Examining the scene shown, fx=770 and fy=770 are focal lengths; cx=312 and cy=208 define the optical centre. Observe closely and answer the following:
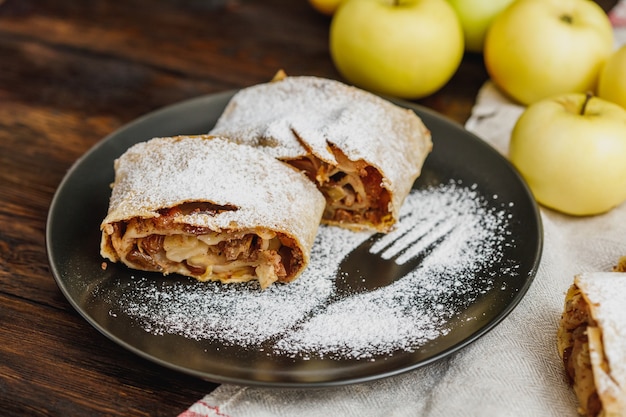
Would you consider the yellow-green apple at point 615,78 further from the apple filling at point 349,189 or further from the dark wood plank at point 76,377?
the dark wood plank at point 76,377

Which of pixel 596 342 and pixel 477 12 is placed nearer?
pixel 596 342

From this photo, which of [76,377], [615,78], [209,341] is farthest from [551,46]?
[76,377]

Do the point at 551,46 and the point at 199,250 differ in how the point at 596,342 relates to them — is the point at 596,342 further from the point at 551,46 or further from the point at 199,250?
the point at 551,46

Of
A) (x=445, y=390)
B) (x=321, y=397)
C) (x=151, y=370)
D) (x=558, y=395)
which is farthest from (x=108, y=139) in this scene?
(x=558, y=395)

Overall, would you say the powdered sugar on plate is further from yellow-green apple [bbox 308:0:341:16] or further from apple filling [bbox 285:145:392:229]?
yellow-green apple [bbox 308:0:341:16]

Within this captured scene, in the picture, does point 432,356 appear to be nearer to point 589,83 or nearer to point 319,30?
point 589,83
